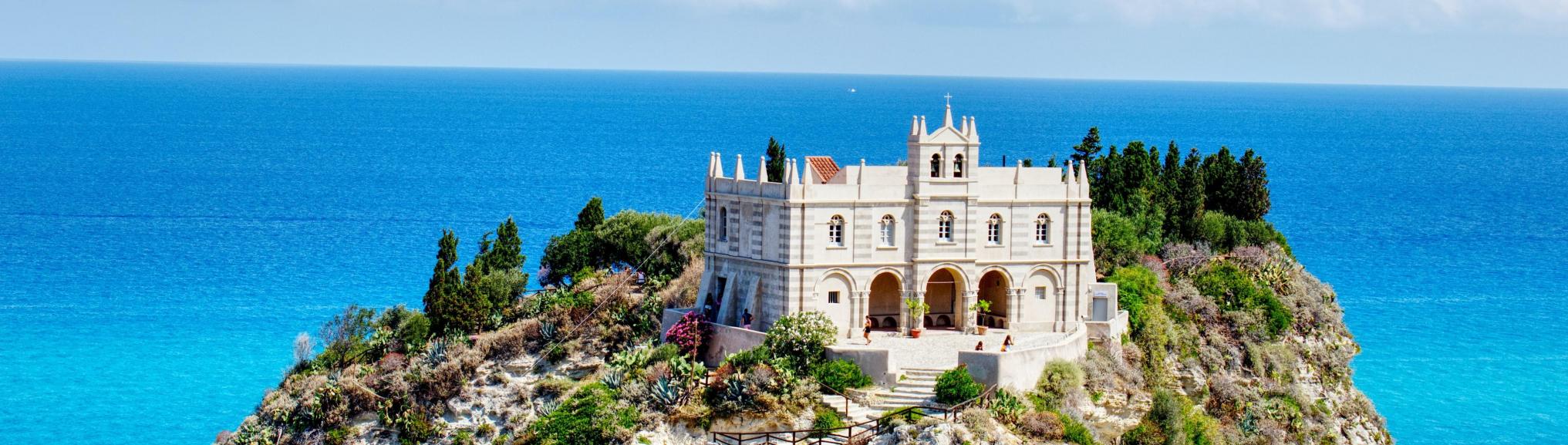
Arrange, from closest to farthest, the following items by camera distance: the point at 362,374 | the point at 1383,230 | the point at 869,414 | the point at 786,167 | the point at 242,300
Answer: the point at 869,414, the point at 786,167, the point at 362,374, the point at 242,300, the point at 1383,230

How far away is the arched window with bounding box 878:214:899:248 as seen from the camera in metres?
58.8

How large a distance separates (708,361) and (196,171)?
131 metres

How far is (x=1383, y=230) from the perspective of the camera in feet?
463

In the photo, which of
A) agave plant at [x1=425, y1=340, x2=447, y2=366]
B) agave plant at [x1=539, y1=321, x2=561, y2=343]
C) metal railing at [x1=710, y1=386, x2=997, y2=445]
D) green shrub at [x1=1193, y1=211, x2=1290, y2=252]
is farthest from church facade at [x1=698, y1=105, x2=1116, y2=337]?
green shrub at [x1=1193, y1=211, x2=1290, y2=252]

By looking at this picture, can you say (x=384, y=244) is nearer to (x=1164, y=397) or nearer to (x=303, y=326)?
(x=303, y=326)

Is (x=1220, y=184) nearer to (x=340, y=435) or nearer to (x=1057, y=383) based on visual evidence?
(x=1057, y=383)

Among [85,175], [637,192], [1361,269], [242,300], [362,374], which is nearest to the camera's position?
[362,374]

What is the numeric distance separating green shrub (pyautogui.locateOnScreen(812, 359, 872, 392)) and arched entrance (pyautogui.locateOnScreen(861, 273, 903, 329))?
246 inches

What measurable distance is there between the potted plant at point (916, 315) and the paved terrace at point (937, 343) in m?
0.24

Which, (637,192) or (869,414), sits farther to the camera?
(637,192)

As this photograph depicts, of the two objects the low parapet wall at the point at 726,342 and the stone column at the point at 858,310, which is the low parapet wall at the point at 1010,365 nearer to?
the stone column at the point at 858,310

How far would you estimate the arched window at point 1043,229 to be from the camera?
199ft

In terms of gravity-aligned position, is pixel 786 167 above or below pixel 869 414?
above

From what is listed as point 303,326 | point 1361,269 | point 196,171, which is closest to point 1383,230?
point 1361,269
